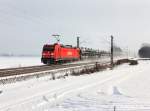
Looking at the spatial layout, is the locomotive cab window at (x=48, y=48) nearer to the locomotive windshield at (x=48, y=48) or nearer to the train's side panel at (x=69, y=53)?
the locomotive windshield at (x=48, y=48)

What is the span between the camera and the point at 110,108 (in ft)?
35.9

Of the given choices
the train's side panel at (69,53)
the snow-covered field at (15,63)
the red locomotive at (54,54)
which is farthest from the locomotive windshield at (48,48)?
the snow-covered field at (15,63)

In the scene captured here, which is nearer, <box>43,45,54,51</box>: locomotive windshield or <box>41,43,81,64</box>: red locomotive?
<box>41,43,81,64</box>: red locomotive

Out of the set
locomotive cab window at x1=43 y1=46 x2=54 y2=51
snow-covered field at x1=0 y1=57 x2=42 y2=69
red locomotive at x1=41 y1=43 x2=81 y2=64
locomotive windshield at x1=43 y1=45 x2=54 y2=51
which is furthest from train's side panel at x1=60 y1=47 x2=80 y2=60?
snow-covered field at x1=0 y1=57 x2=42 y2=69

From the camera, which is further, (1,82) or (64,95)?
(1,82)

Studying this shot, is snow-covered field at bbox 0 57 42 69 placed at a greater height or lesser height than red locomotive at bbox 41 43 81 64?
lesser

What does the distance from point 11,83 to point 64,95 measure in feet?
21.0

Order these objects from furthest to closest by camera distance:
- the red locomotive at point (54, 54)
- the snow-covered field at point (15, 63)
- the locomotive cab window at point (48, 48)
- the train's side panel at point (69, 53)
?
1. the train's side panel at point (69, 53)
2. the snow-covered field at point (15, 63)
3. the locomotive cab window at point (48, 48)
4. the red locomotive at point (54, 54)

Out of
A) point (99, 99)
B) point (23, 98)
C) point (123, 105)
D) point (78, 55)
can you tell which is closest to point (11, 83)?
point (23, 98)

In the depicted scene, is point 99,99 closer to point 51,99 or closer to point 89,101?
point 89,101

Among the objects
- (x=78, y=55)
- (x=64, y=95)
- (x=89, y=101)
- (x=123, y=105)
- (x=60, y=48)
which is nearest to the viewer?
(x=123, y=105)

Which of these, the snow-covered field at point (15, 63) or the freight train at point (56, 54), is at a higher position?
the freight train at point (56, 54)

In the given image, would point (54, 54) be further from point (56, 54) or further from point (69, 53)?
point (69, 53)

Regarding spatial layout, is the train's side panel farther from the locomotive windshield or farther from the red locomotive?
the locomotive windshield
